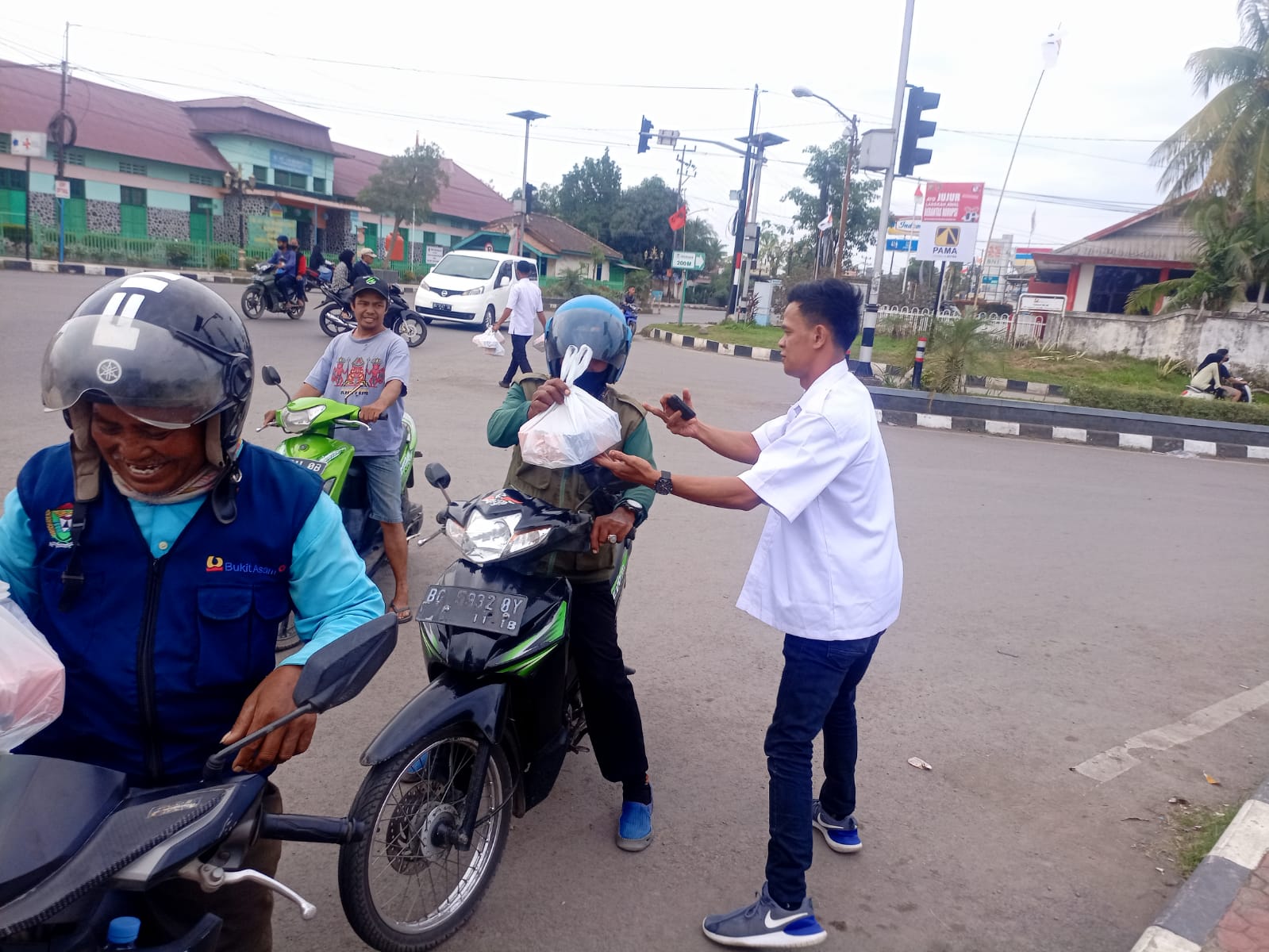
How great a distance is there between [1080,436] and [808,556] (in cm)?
1151

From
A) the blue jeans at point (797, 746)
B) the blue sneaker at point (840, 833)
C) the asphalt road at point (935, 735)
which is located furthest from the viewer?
the blue sneaker at point (840, 833)

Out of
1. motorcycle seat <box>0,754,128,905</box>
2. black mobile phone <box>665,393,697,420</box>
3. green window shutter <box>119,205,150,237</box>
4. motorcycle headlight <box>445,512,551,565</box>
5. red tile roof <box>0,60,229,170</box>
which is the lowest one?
motorcycle seat <box>0,754,128,905</box>

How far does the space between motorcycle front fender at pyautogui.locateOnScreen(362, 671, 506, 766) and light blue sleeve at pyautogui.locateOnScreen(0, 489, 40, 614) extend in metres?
0.85

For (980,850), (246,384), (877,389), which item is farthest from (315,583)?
(877,389)

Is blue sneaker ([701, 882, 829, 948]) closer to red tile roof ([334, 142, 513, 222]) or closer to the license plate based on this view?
the license plate

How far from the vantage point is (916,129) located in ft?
46.3

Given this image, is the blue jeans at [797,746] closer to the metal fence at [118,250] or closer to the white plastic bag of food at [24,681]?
the white plastic bag of food at [24,681]

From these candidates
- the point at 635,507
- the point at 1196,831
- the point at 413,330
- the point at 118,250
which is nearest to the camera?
the point at 635,507

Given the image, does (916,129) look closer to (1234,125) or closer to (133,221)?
(1234,125)

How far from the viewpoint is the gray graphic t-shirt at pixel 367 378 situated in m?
4.64

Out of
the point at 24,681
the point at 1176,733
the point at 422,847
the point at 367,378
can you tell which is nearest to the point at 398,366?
the point at 367,378

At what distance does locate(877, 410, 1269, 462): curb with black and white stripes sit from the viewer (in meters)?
12.7

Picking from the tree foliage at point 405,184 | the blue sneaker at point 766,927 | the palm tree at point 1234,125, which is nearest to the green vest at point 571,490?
the blue sneaker at point 766,927

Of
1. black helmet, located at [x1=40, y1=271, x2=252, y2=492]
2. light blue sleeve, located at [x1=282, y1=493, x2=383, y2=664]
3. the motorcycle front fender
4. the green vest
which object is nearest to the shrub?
the green vest
